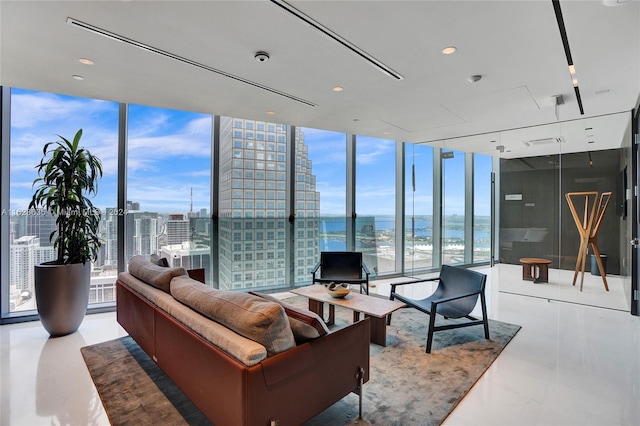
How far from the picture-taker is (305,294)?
3639 millimetres

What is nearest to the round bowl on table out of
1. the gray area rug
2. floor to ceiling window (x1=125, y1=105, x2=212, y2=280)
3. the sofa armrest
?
the gray area rug

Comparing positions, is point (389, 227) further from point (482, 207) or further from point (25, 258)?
point (25, 258)

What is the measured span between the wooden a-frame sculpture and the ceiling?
4.19 ft

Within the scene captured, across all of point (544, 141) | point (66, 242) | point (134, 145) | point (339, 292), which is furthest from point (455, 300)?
point (134, 145)

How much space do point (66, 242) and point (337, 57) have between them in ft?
12.0

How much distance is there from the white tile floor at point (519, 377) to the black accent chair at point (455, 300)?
487mm

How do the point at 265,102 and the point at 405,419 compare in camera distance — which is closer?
the point at 405,419

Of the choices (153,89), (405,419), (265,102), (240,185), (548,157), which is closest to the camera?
(405,419)

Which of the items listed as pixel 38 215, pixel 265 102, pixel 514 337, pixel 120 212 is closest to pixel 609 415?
pixel 514 337

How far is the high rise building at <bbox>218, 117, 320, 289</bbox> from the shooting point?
5168mm

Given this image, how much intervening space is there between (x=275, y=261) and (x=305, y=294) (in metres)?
2.10

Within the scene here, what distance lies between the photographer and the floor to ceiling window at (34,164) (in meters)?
4.01

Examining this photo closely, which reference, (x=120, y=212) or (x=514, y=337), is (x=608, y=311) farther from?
(x=120, y=212)

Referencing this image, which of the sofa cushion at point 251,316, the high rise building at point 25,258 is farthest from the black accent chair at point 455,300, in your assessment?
the high rise building at point 25,258
